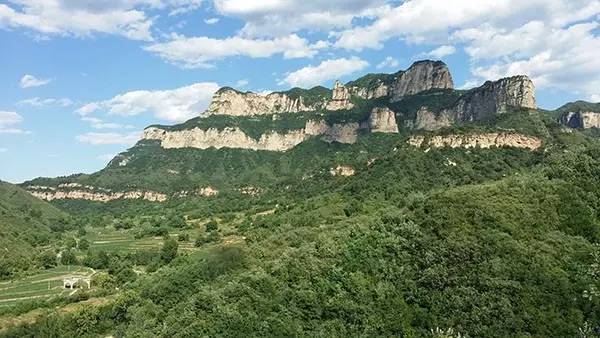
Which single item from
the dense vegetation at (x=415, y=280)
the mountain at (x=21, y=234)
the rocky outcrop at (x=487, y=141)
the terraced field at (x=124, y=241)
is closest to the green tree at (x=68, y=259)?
the mountain at (x=21, y=234)

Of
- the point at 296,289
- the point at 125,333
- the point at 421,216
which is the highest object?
the point at 421,216

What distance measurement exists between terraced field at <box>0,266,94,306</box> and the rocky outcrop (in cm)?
9601

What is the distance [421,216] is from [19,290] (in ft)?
245

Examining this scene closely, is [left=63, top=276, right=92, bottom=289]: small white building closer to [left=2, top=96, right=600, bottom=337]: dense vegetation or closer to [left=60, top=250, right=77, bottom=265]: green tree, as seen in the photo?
[left=2, top=96, right=600, bottom=337]: dense vegetation

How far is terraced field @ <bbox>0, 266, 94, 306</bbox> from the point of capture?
332 feet

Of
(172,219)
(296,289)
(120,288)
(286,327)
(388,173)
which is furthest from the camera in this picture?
(172,219)

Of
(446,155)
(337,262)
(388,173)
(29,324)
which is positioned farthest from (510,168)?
(29,324)

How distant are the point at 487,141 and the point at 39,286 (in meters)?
115

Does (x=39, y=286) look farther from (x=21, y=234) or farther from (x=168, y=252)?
(x=21, y=234)

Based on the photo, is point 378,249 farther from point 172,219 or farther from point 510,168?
point 172,219

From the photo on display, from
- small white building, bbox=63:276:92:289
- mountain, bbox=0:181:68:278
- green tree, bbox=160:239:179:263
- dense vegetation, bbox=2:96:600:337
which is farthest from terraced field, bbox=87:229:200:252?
dense vegetation, bbox=2:96:600:337

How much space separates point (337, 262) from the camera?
2724 inches

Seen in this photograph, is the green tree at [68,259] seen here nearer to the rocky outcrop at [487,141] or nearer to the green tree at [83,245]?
the green tree at [83,245]

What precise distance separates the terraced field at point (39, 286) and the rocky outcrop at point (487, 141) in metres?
96.0
